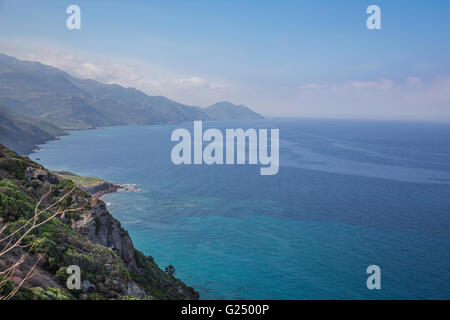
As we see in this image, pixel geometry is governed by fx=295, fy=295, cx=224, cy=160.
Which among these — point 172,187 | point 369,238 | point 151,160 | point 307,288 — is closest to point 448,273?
point 369,238

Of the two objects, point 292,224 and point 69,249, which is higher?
point 69,249

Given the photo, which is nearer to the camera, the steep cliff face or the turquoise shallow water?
the steep cliff face

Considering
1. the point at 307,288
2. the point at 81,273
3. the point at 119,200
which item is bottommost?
the point at 307,288

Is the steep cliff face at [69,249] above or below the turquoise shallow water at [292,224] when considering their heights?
above

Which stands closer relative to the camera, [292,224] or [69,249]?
[69,249]

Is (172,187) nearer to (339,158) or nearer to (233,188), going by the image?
(233,188)
